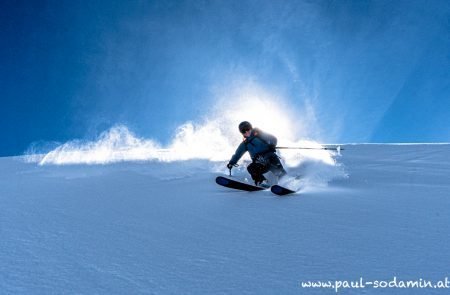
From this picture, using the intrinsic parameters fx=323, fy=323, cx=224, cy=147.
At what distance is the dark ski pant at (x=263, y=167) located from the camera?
7491 mm

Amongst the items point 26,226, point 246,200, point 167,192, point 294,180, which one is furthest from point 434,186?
point 26,226

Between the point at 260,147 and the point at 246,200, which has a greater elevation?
the point at 260,147

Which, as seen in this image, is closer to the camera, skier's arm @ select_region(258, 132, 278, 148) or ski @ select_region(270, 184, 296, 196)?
ski @ select_region(270, 184, 296, 196)

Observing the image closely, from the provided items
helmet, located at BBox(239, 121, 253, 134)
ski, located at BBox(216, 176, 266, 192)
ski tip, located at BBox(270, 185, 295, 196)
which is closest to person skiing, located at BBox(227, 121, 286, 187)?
helmet, located at BBox(239, 121, 253, 134)

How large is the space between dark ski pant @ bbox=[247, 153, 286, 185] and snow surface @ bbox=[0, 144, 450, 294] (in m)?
1.31

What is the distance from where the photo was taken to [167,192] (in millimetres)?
7039

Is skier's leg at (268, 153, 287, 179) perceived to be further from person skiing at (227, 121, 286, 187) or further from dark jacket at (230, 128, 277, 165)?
dark jacket at (230, 128, 277, 165)

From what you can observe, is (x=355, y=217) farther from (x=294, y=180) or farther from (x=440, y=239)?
(x=294, y=180)

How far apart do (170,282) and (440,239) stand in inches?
107

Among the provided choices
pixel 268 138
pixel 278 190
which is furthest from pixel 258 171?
pixel 278 190

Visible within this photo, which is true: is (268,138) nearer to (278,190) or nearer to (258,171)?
(258,171)

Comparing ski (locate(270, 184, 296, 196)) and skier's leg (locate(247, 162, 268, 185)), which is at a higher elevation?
skier's leg (locate(247, 162, 268, 185))

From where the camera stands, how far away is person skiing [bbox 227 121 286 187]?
751 cm

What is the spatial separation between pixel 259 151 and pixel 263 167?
0.40m
